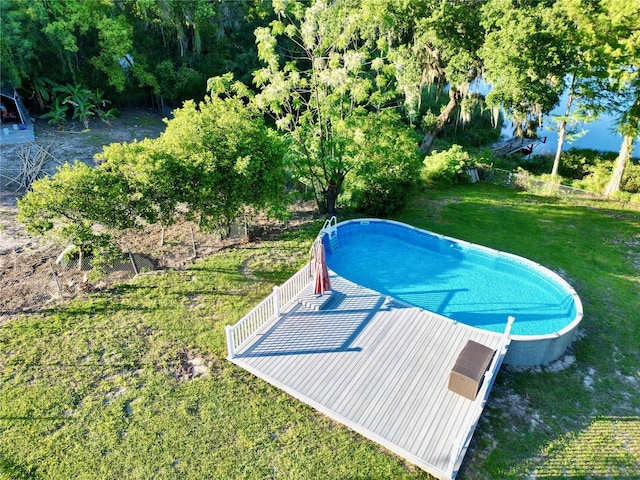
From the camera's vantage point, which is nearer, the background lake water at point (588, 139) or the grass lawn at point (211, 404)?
the grass lawn at point (211, 404)

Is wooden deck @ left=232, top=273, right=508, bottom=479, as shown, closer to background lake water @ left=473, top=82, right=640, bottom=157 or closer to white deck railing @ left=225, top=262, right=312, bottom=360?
white deck railing @ left=225, top=262, right=312, bottom=360

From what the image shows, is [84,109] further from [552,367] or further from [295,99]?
[552,367]

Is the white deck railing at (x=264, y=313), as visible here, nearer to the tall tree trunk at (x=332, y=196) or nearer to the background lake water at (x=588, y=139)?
the tall tree trunk at (x=332, y=196)

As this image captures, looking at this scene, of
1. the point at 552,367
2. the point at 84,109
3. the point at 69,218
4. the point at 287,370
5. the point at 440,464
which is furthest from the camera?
the point at 84,109

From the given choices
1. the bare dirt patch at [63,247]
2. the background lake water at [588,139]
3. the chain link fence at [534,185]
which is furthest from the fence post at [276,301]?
the background lake water at [588,139]

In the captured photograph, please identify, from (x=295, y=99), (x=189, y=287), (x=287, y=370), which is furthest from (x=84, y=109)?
(x=287, y=370)

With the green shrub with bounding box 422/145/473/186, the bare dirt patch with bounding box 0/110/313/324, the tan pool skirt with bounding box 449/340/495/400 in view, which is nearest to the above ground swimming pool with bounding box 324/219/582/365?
the tan pool skirt with bounding box 449/340/495/400
